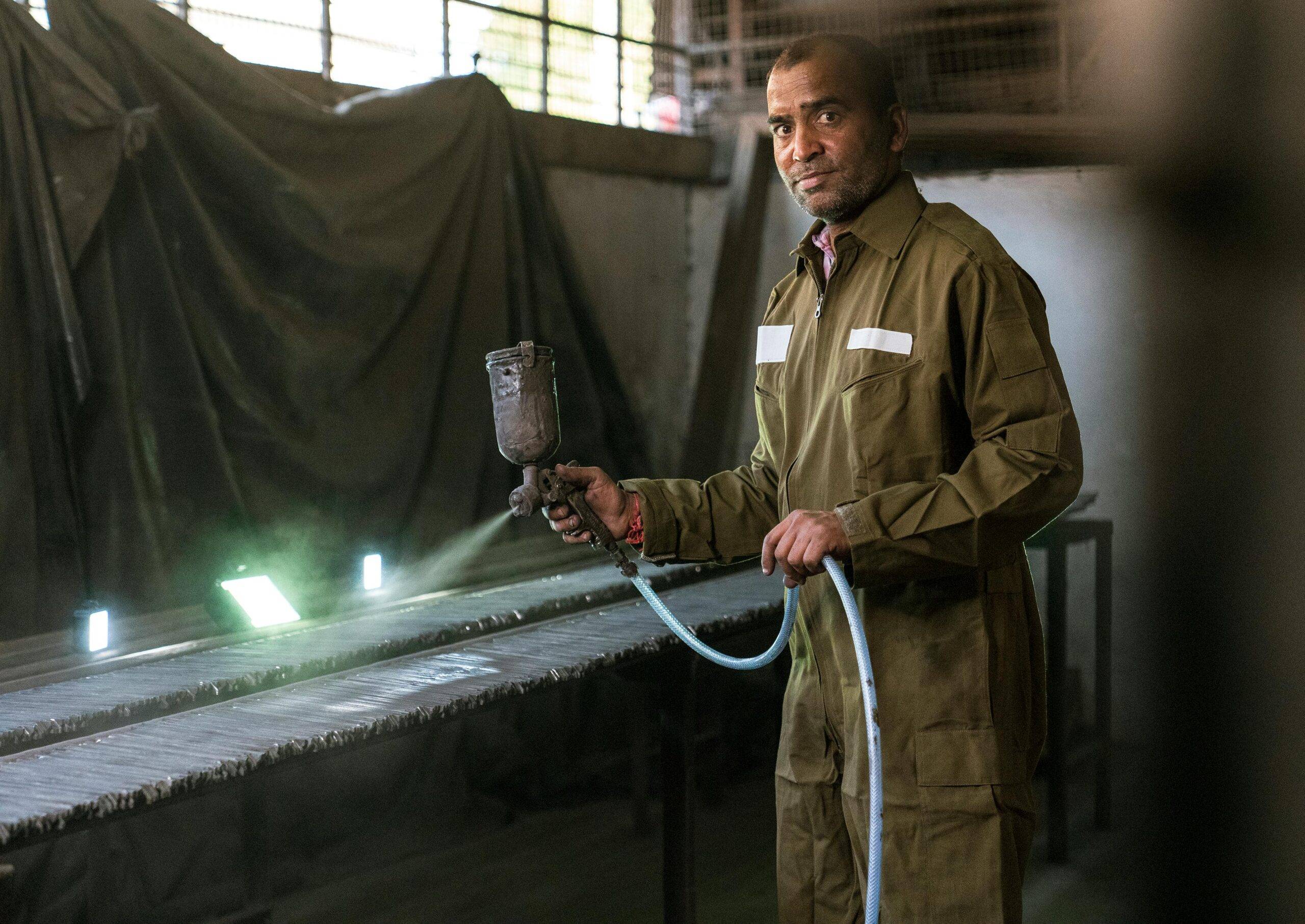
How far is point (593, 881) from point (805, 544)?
2.30 metres

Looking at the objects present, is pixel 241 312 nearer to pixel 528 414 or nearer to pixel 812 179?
pixel 528 414

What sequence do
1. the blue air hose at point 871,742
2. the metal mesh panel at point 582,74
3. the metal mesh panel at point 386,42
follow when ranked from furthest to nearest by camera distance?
the metal mesh panel at point 582,74
the metal mesh panel at point 386,42
the blue air hose at point 871,742

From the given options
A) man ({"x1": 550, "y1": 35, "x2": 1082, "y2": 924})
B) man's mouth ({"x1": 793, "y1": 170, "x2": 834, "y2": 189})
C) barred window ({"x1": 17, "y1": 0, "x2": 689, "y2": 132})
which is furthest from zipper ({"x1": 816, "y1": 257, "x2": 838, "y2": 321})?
barred window ({"x1": 17, "y1": 0, "x2": 689, "y2": 132})

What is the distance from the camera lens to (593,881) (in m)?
3.48

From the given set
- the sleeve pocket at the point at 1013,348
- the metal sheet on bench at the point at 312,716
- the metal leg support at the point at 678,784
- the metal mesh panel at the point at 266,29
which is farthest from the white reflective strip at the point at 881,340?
the metal mesh panel at the point at 266,29

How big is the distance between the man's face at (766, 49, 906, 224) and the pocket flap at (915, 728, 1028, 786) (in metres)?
0.75

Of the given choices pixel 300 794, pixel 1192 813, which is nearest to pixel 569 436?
pixel 300 794

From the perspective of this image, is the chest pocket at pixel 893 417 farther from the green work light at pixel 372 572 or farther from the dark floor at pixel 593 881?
the green work light at pixel 372 572

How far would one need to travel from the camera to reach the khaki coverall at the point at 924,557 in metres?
1.50

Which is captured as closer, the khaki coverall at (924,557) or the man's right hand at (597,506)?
the khaki coverall at (924,557)

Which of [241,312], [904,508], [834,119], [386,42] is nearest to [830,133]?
[834,119]

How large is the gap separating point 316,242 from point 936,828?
278 cm

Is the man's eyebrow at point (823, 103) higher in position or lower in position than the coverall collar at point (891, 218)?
higher

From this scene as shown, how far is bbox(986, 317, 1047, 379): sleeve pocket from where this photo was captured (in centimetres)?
153
